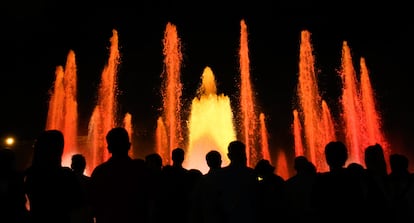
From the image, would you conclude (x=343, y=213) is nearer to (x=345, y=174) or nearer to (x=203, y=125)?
(x=345, y=174)

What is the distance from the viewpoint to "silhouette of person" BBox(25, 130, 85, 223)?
421 cm

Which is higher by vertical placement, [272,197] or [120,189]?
[272,197]

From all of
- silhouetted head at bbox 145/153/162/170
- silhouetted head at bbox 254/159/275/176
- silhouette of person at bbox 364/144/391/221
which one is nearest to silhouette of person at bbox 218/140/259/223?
silhouetted head at bbox 254/159/275/176

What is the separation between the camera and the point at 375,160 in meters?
6.18

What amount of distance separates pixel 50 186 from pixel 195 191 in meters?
2.52

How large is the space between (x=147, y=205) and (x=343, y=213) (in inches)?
87.5

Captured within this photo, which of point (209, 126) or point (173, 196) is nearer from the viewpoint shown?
point (173, 196)

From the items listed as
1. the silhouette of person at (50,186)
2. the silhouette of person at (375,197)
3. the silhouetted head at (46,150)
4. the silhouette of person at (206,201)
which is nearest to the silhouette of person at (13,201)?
the silhouette of person at (50,186)

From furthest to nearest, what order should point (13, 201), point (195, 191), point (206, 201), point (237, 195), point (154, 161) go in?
1. point (154, 161)
2. point (195, 191)
3. point (206, 201)
4. point (237, 195)
5. point (13, 201)

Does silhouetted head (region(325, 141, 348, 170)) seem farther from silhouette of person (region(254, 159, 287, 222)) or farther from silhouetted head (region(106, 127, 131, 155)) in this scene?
silhouetted head (region(106, 127, 131, 155))

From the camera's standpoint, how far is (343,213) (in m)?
5.21

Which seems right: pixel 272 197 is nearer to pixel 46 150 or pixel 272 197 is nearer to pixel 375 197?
pixel 375 197

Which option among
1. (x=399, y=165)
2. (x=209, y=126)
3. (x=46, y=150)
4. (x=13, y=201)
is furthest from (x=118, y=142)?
(x=209, y=126)

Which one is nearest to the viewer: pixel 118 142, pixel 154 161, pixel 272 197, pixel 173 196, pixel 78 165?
pixel 118 142
